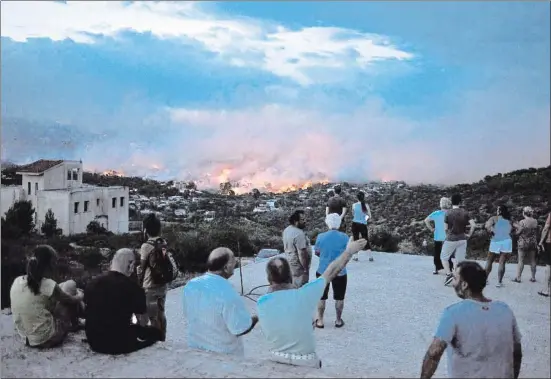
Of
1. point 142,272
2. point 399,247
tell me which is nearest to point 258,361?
point 142,272

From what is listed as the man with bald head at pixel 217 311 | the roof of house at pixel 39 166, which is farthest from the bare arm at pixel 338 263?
the roof of house at pixel 39 166

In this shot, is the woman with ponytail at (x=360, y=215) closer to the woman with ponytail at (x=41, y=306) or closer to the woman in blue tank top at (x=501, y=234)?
the woman in blue tank top at (x=501, y=234)

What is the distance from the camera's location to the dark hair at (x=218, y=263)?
153 inches

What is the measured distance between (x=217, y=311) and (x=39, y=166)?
39.4 feet

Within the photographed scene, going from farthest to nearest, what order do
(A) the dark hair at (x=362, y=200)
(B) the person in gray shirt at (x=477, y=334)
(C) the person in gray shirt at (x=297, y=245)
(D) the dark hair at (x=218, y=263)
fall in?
1. (A) the dark hair at (x=362, y=200)
2. (C) the person in gray shirt at (x=297, y=245)
3. (D) the dark hair at (x=218, y=263)
4. (B) the person in gray shirt at (x=477, y=334)

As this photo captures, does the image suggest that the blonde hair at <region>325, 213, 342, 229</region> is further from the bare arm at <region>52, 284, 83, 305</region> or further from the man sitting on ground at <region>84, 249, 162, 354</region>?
the bare arm at <region>52, 284, 83, 305</region>

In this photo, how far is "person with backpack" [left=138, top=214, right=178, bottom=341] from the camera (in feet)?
16.1

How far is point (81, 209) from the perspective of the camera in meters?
15.5

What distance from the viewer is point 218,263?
3.89 m

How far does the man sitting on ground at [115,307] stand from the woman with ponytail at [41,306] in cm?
34

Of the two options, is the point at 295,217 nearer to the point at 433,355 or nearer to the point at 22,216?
the point at 433,355

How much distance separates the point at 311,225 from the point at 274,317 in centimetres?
1009

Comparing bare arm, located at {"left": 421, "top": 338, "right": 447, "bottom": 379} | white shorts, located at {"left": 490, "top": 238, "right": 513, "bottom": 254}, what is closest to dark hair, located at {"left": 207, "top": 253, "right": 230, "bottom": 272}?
bare arm, located at {"left": 421, "top": 338, "right": 447, "bottom": 379}

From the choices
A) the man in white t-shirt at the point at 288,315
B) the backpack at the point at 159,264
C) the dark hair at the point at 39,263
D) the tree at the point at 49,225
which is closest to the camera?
the man in white t-shirt at the point at 288,315
